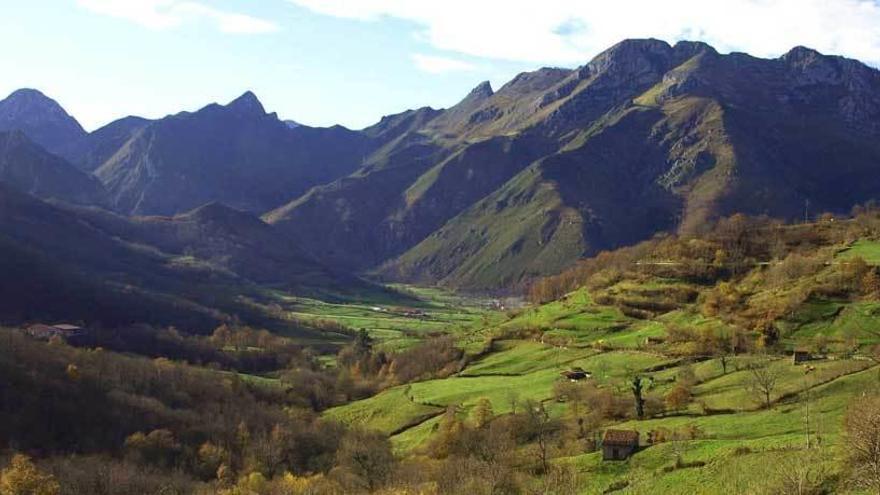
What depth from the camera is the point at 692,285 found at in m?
180

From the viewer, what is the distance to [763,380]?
9475cm

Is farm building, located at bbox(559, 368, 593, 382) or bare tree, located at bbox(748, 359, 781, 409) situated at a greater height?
bare tree, located at bbox(748, 359, 781, 409)

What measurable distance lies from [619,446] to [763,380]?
86.5 feet

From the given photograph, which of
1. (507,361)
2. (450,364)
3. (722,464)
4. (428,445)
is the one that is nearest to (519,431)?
(428,445)

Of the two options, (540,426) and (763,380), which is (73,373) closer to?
(540,426)

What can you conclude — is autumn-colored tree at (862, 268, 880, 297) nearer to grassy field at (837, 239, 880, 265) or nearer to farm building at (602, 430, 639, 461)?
grassy field at (837, 239, 880, 265)

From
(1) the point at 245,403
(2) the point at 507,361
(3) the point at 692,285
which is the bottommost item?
(1) the point at 245,403

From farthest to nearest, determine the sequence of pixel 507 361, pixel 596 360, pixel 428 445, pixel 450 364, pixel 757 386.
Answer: pixel 450 364
pixel 507 361
pixel 596 360
pixel 428 445
pixel 757 386

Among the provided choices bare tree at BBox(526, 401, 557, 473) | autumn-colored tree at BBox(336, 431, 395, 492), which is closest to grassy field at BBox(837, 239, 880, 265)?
bare tree at BBox(526, 401, 557, 473)

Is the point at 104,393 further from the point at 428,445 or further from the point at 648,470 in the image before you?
the point at 648,470

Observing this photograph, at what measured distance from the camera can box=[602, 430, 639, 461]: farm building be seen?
78.4 m

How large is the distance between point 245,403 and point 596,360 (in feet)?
237

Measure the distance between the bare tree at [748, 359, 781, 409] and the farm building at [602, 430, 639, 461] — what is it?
62.9ft

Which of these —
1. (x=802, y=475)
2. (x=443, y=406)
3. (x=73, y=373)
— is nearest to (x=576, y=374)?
(x=443, y=406)
